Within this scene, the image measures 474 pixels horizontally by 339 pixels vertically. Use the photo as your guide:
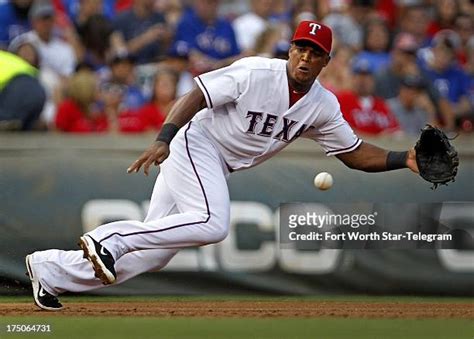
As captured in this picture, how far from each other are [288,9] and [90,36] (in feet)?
7.67

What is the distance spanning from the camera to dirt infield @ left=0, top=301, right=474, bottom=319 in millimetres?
7026

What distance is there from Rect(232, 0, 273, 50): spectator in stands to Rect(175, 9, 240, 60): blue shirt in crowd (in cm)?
27

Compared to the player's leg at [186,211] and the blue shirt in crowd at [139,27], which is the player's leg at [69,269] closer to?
the player's leg at [186,211]

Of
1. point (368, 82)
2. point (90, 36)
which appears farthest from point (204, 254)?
point (90, 36)

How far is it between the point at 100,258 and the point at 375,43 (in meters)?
5.94

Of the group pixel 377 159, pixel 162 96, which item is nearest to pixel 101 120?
pixel 162 96

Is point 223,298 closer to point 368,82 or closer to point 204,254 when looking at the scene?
point 204,254

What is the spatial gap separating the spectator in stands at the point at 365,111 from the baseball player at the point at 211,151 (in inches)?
113

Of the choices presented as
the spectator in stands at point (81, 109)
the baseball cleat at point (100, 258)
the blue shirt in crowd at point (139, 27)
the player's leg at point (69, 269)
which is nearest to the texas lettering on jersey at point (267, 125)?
the player's leg at point (69, 269)

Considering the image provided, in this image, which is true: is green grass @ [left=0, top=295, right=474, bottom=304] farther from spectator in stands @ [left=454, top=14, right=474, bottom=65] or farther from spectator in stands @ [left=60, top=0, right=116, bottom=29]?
spectator in stands @ [left=454, top=14, right=474, bottom=65]

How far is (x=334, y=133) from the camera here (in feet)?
21.0

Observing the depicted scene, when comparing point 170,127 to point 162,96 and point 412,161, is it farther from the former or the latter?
point 162,96

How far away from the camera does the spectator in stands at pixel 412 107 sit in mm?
9734

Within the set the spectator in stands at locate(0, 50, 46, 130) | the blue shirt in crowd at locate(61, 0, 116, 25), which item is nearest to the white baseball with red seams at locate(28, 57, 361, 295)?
the spectator in stands at locate(0, 50, 46, 130)
